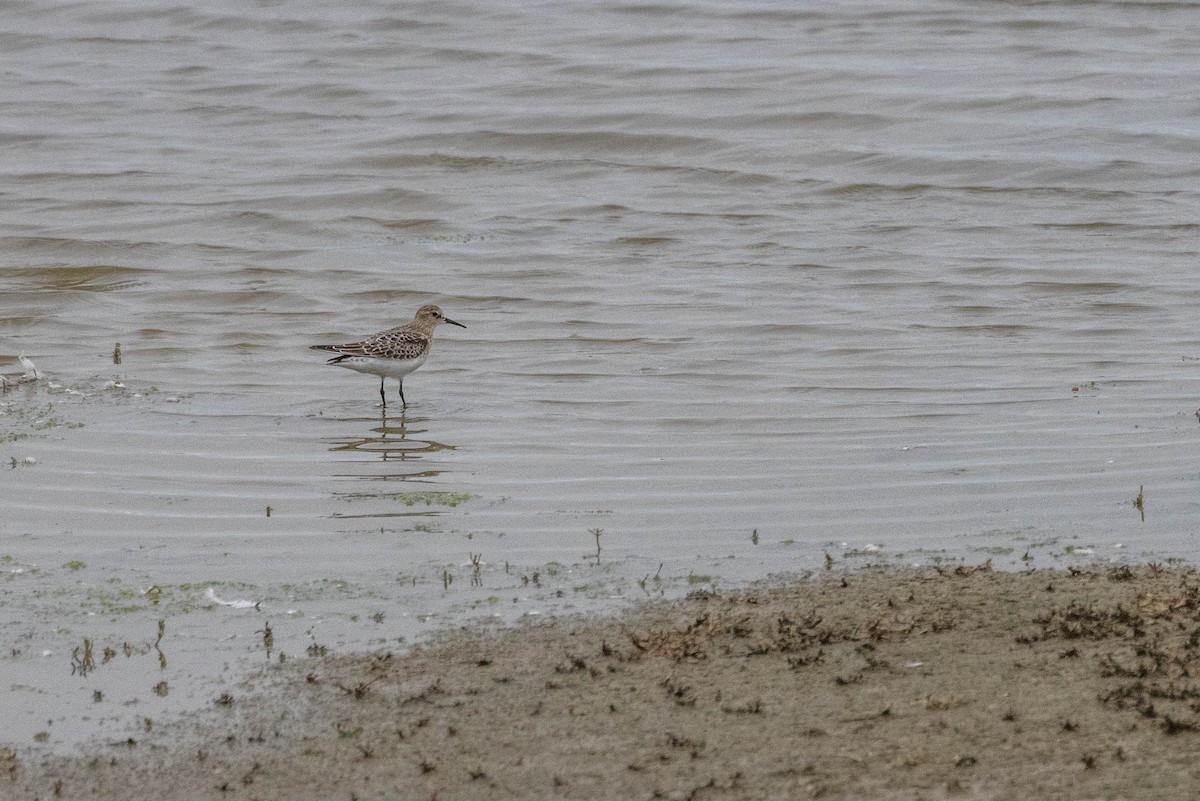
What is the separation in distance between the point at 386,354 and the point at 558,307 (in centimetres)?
323

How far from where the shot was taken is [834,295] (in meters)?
14.4

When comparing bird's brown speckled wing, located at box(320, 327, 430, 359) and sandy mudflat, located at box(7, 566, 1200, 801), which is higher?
bird's brown speckled wing, located at box(320, 327, 430, 359)

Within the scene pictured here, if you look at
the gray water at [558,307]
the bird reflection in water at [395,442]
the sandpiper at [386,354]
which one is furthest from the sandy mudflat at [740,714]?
the sandpiper at [386,354]

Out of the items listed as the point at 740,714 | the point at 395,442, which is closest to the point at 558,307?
the point at 395,442

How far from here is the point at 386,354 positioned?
11.3 metres

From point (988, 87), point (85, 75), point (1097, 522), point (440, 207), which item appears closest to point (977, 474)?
point (1097, 522)

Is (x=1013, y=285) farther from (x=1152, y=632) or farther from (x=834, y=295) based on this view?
(x=1152, y=632)

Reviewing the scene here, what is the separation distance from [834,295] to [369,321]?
3.97m

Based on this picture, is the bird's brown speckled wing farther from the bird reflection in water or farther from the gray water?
the bird reflection in water

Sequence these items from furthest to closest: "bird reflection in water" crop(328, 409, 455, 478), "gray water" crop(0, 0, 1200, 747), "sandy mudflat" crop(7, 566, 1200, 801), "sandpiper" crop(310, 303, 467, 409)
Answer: "sandpiper" crop(310, 303, 467, 409) → "bird reflection in water" crop(328, 409, 455, 478) → "gray water" crop(0, 0, 1200, 747) → "sandy mudflat" crop(7, 566, 1200, 801)

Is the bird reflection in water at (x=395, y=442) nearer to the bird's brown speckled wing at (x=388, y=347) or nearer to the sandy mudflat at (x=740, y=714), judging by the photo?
the bird's brown speckled wing at (x=388, y=347)

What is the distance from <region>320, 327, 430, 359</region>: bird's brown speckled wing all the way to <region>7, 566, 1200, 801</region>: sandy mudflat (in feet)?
17.5

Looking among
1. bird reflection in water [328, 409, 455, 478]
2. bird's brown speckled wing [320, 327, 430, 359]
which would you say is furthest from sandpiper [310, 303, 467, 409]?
bird reflection in water [328, 409, 455, 478]

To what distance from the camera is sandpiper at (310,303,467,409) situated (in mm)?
11273
